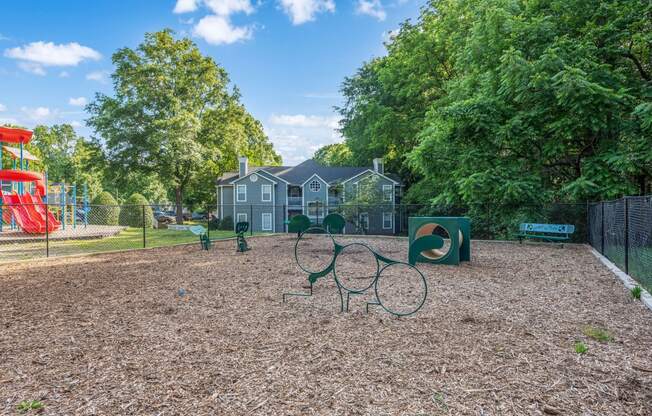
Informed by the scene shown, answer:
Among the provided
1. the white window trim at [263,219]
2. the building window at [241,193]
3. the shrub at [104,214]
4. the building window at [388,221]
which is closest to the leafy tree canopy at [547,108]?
the building window at [388,221]

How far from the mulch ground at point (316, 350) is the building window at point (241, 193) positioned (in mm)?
23033

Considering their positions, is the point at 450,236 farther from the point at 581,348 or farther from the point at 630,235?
the point at 581,348

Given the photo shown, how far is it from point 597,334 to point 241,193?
90.8 ft

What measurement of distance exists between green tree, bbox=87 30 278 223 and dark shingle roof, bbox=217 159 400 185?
4982 millimetres

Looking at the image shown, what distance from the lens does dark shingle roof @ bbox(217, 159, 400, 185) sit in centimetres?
2841

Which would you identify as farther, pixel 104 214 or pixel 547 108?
pixel 104 214

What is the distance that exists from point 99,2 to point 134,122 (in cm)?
1319

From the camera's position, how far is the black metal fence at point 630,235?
18.0 ft

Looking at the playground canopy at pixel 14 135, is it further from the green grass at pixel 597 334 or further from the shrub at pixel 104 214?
the green grass at pixel 597 334

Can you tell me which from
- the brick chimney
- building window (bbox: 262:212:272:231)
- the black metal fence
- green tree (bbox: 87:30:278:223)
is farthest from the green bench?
the brick chimney

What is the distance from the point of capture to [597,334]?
3.58 metres

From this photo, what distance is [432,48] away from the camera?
19.1 metres

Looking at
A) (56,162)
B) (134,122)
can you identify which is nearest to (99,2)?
(134,122)

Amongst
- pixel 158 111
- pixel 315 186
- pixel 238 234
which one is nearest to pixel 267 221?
pixel 315 186
